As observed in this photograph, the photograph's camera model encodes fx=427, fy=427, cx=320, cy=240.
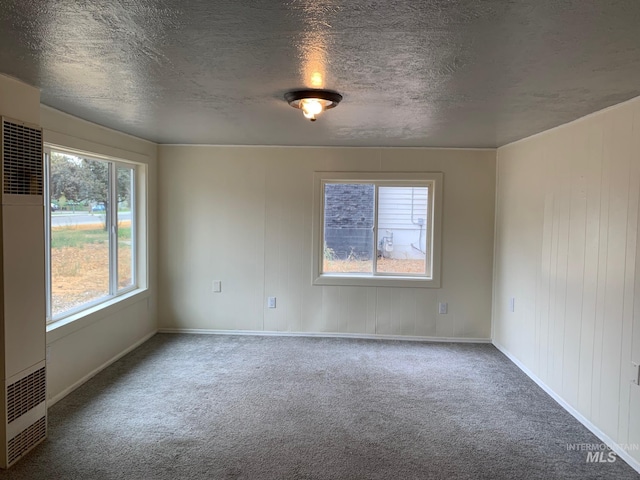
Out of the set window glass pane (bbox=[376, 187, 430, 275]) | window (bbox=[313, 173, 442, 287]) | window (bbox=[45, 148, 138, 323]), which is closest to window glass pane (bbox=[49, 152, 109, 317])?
window (bbox=[45, 148, 138, 323])

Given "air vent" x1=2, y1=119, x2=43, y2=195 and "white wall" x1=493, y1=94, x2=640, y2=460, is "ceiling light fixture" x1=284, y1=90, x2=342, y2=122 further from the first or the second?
"white wall" x1=493, y1=94, x2=640, y2=460

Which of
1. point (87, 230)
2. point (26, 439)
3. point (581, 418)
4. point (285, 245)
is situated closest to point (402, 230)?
point (285, 245)

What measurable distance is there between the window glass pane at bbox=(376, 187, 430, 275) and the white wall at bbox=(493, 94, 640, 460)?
94 cm

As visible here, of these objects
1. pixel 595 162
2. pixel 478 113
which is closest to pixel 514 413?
pixel 595 162

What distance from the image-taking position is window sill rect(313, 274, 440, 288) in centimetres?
482

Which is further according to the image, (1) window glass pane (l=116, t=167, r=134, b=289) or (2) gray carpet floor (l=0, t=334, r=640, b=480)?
(1) window glass pane (l=116, t=167, r=134, b=289)

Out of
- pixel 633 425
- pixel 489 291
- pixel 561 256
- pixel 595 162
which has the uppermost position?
pixel 595 162

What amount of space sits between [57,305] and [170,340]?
1.50 meters

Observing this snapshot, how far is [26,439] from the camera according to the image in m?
2.52

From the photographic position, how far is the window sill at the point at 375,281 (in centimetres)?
482

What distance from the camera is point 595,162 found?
289 centimetres

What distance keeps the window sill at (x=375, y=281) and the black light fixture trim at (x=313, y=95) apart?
8.70ft

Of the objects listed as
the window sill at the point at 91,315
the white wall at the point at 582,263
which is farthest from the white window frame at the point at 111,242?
the white wall at the point at 582,263

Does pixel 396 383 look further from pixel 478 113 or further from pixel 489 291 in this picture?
pixel 478 113
